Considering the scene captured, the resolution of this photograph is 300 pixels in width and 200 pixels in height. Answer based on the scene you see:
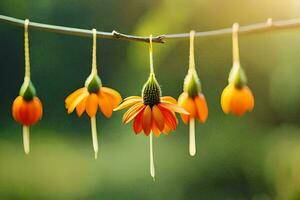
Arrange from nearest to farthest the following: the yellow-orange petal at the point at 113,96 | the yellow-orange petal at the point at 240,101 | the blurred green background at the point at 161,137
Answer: the yellow-orange petal at the point at 240,101
the yellow-orange petal at the point at 113,96
the blurred green background at the point at 161,137

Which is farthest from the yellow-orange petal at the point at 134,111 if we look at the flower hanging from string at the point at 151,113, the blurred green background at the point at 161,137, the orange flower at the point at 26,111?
the blurred green background at the point at 161,137

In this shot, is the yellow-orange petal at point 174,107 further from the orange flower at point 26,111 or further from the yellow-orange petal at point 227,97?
the orange flower at point 26,111

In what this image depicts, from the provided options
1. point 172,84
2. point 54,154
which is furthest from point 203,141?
point 54,154

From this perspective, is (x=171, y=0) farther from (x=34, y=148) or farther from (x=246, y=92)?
(x=246, y=92)

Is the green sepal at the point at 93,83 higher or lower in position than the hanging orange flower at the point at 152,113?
higher

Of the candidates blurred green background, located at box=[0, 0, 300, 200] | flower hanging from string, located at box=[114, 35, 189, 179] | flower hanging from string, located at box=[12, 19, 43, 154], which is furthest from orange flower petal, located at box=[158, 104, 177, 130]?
blurred green background, located at box=[0, 0, 300, 200]

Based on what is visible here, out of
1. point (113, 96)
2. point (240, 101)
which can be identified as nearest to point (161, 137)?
point (113, 96)

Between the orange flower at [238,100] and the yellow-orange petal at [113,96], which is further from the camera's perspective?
the yellow-orange petal at [113,96]

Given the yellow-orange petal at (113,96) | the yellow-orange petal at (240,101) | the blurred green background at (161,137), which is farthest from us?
the blurred green background at (161,137)
